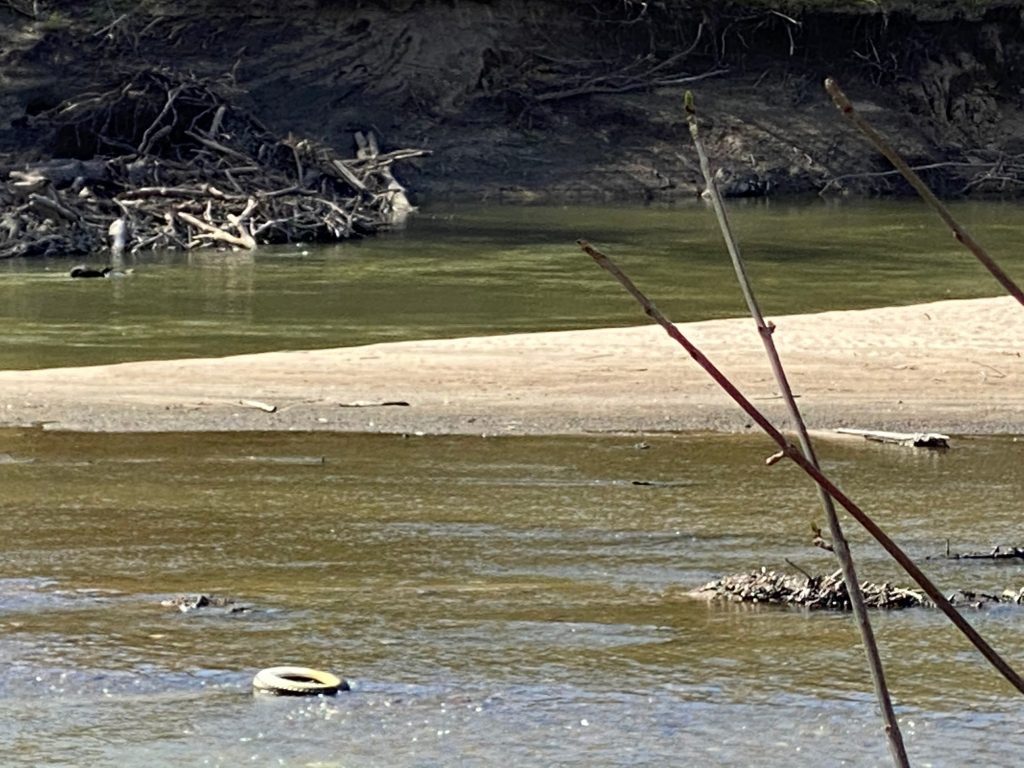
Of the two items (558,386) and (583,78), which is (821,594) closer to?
(558,386)

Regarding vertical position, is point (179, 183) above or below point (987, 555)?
above

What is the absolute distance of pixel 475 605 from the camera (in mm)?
7797

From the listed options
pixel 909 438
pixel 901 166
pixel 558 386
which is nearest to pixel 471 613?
pixel 909 438

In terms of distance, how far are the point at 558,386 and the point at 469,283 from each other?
8789mm

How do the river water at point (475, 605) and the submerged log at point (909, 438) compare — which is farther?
the submerged log at point (909, 438)

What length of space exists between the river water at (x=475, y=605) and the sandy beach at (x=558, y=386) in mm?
532

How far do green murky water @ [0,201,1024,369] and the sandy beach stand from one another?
245 cm

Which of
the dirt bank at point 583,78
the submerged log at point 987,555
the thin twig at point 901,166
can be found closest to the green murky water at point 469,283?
the dirt bank at point 583,78

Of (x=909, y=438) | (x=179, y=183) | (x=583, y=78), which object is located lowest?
(x=909, y=438)

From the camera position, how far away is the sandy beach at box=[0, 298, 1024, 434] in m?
12.6

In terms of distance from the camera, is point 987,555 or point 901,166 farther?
point 987,555

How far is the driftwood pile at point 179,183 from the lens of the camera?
2605 centimetres

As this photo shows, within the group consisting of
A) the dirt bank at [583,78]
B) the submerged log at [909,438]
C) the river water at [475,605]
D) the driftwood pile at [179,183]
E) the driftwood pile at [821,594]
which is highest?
the dirt bank at [583,78]

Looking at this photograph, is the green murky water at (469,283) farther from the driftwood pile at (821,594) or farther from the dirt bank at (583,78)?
the driftwood pile at (821,594)
